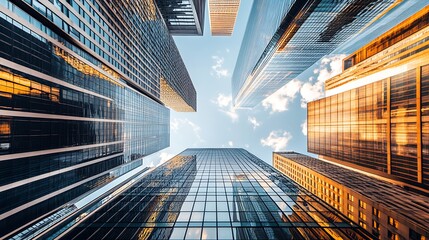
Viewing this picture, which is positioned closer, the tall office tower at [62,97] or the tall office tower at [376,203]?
the tall office tower at [62,97]

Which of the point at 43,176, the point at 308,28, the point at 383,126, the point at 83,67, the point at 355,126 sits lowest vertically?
the point at 43,176

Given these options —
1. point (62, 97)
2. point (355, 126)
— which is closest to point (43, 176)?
point (62, 97)

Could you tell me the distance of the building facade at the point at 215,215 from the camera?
18.5 m

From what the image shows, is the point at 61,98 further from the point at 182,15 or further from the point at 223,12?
the point at 223,12

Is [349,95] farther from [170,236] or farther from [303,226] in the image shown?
[170,236]

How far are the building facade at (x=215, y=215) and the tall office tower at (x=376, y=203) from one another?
28658 mm

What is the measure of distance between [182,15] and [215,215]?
11838 centimetres

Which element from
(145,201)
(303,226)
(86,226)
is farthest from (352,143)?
(86,226)

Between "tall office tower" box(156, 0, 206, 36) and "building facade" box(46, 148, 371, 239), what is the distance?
88.5 meters

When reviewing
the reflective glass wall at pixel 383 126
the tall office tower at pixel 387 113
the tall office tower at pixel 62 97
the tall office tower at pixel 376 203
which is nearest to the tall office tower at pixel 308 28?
the tall office tower at pixel 387 113

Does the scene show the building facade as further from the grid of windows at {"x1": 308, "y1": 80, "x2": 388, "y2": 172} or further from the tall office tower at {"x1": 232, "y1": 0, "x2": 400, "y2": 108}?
the tall office tower at {"x1": 232, "y1": 0, "x2": 400, "y2": 108}

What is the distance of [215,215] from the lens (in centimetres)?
2170

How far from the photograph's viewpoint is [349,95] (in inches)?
2349

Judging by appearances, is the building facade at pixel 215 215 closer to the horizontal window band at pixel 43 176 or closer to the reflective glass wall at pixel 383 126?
the horizontal window band at pixel 43 176
